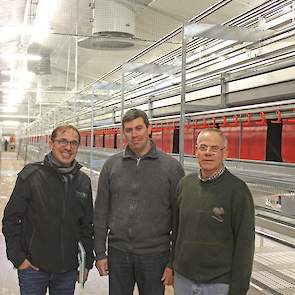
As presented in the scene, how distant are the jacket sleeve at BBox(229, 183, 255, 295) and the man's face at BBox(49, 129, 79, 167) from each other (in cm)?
76

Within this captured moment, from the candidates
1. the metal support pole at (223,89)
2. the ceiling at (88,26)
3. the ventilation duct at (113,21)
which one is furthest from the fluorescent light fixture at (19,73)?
the metal support pole at (223,89)

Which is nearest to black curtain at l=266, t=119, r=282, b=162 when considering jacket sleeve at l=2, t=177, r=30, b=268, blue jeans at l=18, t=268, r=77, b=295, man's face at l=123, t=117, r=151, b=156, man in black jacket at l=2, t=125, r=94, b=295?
man's face at l=123, t=117, r=151, b=156

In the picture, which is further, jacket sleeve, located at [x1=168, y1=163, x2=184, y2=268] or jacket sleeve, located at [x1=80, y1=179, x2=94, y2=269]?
jacket sleeve, located at [x1=80, y1=179, x2=94, y2=269]

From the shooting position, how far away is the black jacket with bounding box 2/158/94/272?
75.6 inches

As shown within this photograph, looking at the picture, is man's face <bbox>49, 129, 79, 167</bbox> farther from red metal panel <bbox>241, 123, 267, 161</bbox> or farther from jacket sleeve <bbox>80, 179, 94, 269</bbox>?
red metal panel <bbox>241, 123, 267, 161</bbox>

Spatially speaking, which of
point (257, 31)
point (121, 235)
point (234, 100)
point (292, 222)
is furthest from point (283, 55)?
point (121, 235)

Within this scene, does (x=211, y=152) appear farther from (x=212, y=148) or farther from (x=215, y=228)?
(x=215, y=228)

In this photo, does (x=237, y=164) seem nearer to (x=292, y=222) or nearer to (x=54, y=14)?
(x=292, y=222)

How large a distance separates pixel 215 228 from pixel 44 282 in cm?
85

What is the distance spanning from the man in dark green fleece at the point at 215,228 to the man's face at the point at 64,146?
0.57 meters

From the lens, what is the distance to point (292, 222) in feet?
7.58

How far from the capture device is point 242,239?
1.61 meters

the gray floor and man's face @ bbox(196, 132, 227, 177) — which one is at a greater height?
man's face @ bbox(196, 132, 227, 177)

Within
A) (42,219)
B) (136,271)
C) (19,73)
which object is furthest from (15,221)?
(19,73)
